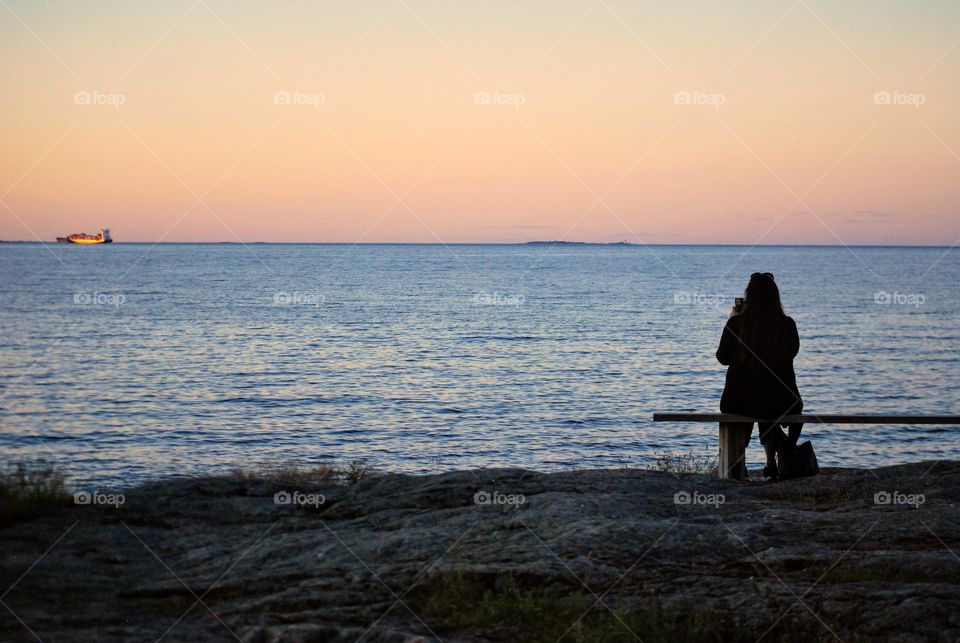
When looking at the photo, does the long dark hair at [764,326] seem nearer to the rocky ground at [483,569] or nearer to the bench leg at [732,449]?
the bench leg at [732,449]

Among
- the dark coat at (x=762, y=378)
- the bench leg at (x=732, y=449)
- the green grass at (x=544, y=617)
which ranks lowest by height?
the green grass at (x=544, y=617)

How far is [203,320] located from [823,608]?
175 feet

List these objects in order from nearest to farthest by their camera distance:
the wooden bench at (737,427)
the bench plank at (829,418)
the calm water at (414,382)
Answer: the bench plank at (829,418)
the wooden bench at (737,427)
the calm water at (414,382)

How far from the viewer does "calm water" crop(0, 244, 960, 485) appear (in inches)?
874

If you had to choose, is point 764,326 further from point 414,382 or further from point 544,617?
point 414,382

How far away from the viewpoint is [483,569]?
632 cm

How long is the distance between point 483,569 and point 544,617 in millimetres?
669

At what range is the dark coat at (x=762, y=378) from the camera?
400 inches

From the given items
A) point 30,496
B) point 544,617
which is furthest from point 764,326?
point 30,496

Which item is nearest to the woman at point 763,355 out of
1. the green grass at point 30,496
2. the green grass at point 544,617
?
the green grass at point 544,617

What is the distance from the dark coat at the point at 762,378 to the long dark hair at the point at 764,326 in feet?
0.10

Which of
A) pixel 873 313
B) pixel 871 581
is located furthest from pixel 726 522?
pixel 873 313

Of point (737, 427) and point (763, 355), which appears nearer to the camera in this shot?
point (763, 355)

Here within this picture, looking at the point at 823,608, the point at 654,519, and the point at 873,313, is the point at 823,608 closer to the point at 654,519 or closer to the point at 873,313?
the point at 654,519
